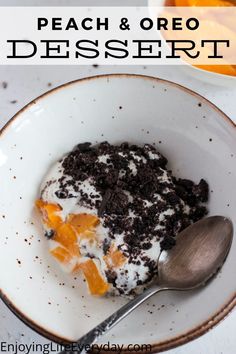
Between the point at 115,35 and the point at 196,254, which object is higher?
the point at 115,35

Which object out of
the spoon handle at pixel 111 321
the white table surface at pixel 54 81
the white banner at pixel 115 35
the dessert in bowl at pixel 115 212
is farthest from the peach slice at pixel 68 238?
the white banner at pixel 115 35

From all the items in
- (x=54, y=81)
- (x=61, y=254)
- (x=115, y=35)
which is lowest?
(x=61, y=254)

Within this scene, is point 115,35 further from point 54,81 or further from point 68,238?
point 68,238

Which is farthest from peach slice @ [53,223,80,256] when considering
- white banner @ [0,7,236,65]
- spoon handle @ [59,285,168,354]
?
white banner @ [0,7,236,65]

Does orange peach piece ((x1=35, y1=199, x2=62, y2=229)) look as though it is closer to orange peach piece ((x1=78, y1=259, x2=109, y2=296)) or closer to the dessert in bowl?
the dessert in bowl

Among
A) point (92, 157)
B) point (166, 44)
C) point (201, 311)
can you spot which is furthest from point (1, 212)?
Result: point (166, 44)

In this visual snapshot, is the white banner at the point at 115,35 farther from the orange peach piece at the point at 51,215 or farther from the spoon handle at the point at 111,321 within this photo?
the spoon handle at the point at 111,321

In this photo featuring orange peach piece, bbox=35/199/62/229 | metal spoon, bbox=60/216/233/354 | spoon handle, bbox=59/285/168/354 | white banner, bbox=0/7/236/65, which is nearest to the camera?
spoon handle, bbox=59/285/168/354

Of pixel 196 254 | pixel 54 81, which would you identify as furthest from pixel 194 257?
pixel 54 81

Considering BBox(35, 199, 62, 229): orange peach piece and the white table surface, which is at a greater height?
the white table surface
